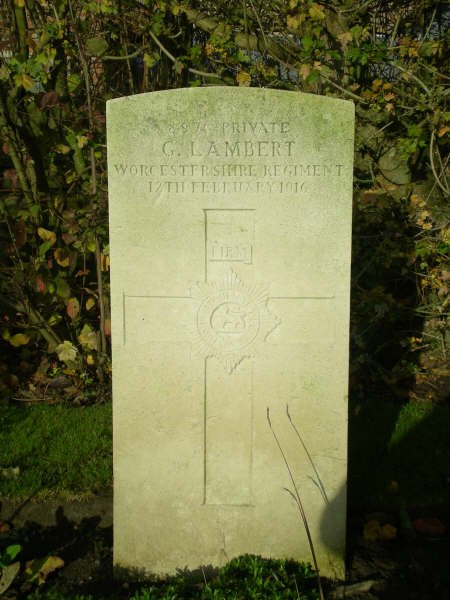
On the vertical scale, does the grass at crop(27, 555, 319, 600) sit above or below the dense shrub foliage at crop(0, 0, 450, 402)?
below

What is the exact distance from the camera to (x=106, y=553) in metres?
2.91

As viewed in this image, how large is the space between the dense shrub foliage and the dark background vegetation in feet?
0.05

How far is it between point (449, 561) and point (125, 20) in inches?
172

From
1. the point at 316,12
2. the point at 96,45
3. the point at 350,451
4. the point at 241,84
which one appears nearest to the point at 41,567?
the point at 350,451

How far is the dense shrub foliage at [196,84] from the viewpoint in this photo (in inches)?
176

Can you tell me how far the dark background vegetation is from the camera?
14.5 feet

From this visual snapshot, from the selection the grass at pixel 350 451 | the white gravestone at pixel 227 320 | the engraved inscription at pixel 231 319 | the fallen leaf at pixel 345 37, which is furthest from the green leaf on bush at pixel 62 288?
the fallen leaf at pixel 345 37

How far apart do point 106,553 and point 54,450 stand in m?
1.16

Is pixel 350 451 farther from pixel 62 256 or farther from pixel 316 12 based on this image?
pixel 316 12

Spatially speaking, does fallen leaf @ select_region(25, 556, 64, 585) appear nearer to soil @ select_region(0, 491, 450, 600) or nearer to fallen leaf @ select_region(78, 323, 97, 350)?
soil @ select_region(0, 491, 450, 600)

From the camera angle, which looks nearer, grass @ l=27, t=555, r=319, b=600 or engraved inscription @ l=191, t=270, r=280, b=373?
grass @ l=27, t=555, r=319, b=600

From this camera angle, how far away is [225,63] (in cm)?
505

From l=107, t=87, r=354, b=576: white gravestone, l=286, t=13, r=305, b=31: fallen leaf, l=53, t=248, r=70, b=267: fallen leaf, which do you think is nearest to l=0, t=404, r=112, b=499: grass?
l=107, t=87, r=354, b=576: white gravestone

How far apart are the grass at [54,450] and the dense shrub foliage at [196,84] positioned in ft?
1.34
